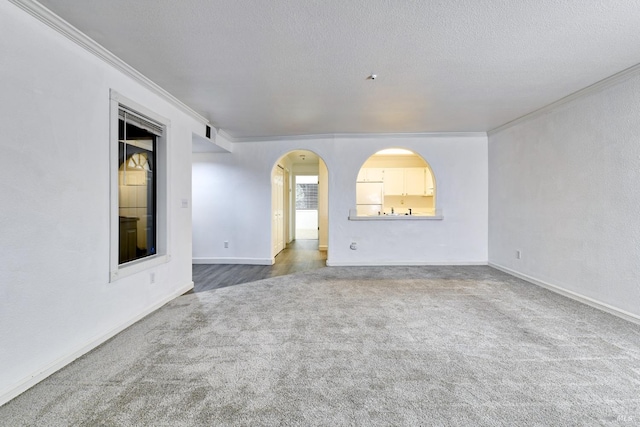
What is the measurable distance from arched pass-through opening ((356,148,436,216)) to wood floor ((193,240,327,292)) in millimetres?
2052

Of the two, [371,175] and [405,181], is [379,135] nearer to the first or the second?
[371,175]

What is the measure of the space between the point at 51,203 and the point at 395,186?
7.09 metres

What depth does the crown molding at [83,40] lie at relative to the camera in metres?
1.88

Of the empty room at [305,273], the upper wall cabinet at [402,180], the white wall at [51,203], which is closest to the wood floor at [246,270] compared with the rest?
the empty room at [305,273]

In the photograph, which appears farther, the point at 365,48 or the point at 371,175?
the point at 371,175

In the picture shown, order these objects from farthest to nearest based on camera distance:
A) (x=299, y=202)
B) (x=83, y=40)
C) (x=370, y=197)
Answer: (x=299, y=202), (x=370, y=197), (x=83, y=40)

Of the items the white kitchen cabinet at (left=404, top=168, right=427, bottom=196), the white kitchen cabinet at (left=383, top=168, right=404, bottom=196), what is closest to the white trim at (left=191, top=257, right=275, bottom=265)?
the white kitchen cabinet at (left=383, top=168, right=404, bottom=196)

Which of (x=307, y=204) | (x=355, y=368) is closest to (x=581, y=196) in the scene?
(x=355, y=368)

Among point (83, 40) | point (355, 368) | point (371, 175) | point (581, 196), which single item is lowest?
point (355, 368)

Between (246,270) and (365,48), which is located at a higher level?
(365,48)

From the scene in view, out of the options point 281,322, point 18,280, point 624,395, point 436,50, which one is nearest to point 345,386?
point 281,322

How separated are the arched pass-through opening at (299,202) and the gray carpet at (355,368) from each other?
3257 mm

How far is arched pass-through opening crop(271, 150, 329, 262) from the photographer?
6812 mm

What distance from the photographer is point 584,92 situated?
3.40 m
